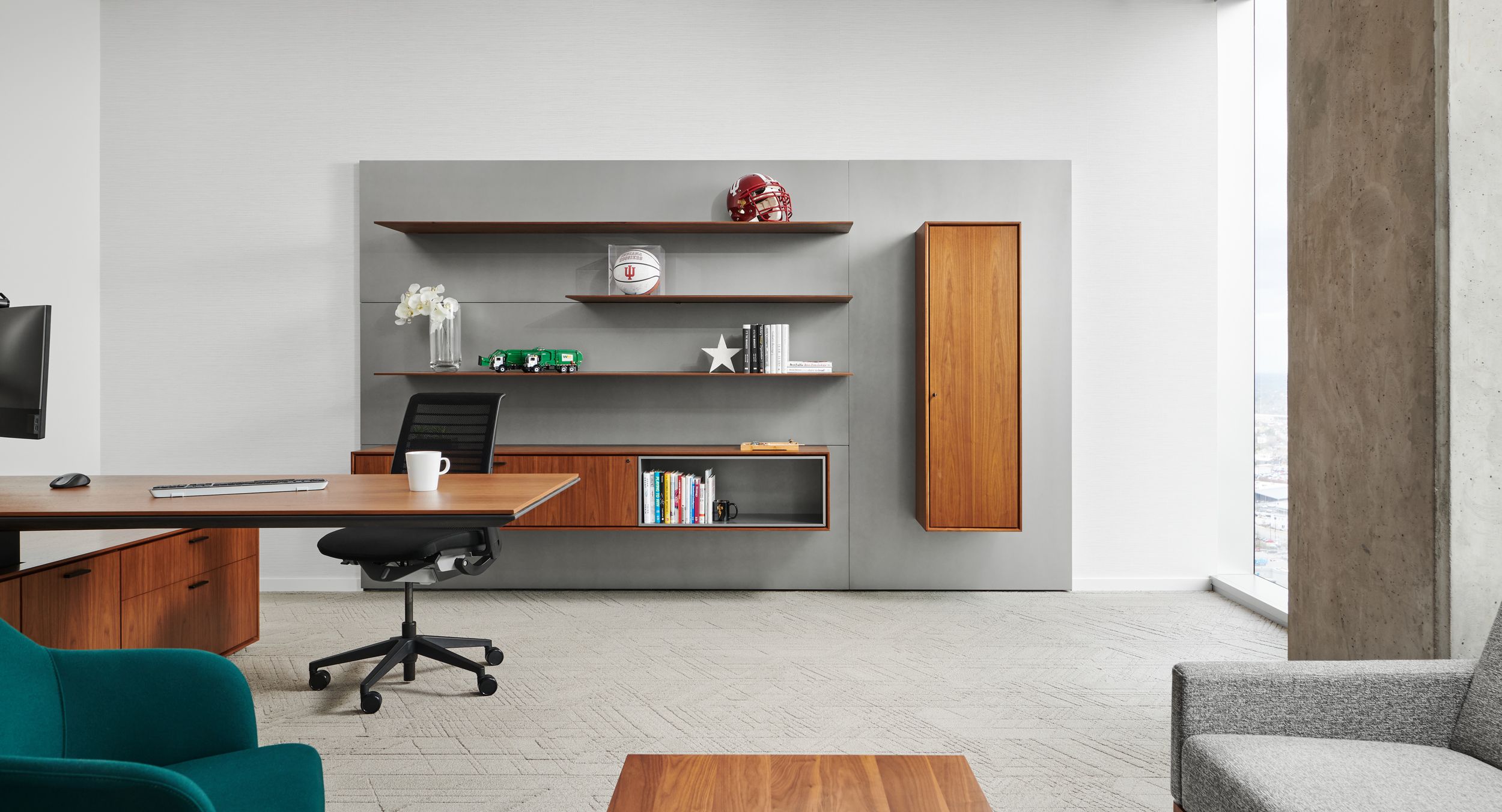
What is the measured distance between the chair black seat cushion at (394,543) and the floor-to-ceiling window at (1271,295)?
12.6 feet

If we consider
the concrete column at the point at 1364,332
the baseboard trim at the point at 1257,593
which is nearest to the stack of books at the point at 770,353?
the concrete column at the point at 1364,332

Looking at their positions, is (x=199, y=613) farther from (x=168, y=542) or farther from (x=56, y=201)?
(x=56, y=201)

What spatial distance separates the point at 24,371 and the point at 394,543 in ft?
3.61

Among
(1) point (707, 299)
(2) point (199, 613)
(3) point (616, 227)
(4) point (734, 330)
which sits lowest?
(2) point (199, 613)

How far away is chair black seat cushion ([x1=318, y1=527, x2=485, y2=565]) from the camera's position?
268cm

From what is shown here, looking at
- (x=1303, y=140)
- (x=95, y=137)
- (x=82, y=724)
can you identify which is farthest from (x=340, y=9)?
(x=1303, y=140)

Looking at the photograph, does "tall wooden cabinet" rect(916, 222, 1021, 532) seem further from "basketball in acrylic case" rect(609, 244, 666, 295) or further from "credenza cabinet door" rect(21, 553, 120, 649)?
"credenza cabinet door" rect(21, 553, 120, 649)

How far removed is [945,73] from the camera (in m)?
4.33

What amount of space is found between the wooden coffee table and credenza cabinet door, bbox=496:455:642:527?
2529 mm

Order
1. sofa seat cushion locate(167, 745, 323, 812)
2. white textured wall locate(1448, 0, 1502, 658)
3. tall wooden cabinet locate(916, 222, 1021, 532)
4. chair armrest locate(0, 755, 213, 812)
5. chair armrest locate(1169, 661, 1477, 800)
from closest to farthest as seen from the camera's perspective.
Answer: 1. chair armrest locate(0, 755, 213, 812)
2. sofa seat cushion locate(167, 745, 323, 812)
3. chair armrest locate(1169, 661, 1477, 800)
4. white textured wall locate(1448, 0, 1502, 658)
5. tall wooden cabinet locate(916, 222, 1021, 532)

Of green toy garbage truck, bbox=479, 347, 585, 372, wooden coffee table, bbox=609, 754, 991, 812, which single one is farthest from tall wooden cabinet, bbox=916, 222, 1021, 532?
wooden coffee table, bbox=609, 754, 991, 812

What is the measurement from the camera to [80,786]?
0.88 m

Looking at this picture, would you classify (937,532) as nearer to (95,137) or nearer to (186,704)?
(186,704)

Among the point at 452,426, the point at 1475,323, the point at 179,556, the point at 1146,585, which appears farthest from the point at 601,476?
the point at 1475,323
